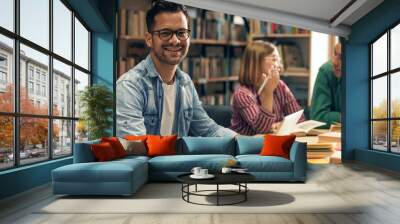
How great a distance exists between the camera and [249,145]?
646 centimetres

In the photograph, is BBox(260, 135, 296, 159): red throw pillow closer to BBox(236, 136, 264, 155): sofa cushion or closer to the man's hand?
BBox(236, 136, 264, 155): sofa cushion

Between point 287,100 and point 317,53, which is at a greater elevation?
point 317,53

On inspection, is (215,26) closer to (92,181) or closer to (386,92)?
(386,92)

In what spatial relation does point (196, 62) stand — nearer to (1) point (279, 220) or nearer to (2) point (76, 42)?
(2) point (76, 42)

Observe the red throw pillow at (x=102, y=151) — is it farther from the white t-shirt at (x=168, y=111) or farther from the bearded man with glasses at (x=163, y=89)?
the white t-shirt at (x=168, y=111)

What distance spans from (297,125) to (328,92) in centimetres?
102

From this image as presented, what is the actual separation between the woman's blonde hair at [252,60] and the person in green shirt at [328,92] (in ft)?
4.09

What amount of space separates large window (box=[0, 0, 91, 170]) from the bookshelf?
114 cm

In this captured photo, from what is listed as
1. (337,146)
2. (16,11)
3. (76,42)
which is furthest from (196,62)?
A: (16,11)

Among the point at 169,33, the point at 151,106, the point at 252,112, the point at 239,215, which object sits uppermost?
the point at 169,33

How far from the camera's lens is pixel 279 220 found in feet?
11.7

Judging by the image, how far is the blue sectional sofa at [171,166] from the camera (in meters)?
4.56

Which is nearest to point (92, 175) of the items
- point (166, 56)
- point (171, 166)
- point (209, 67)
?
point (171, 166)

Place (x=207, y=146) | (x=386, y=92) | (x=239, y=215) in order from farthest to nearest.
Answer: (x=386, y=92), (x=207, y=146), (x=239, y=215)
